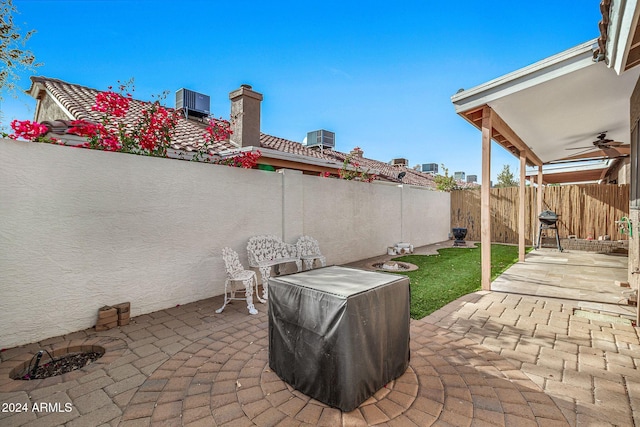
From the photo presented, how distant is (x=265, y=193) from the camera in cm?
632

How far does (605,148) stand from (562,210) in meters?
4.76

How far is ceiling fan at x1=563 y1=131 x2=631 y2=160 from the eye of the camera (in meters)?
7.30

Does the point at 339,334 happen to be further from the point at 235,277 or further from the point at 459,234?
the point at 459,234

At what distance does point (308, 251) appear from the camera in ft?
22.4

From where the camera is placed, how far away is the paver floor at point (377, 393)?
7.32 ft

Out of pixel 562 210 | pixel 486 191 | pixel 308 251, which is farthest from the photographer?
pixel 562 210

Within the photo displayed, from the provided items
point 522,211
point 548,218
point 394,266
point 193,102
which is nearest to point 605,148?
point 522,211

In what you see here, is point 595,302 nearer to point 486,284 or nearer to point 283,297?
point 486,284

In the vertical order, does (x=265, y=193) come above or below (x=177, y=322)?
above

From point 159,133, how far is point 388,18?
7782 mm

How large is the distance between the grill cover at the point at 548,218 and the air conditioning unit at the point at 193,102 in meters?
13.5

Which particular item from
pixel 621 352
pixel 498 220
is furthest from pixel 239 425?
pixel 498 220

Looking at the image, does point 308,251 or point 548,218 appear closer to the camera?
point 308,251

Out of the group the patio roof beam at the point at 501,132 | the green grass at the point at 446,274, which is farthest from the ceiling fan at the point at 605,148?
the green grass at the point at 446,274
